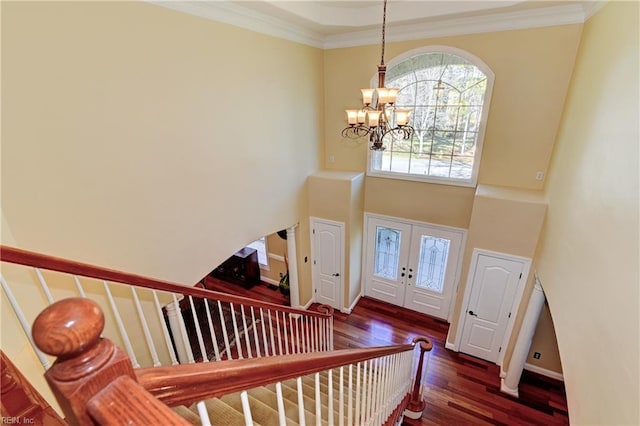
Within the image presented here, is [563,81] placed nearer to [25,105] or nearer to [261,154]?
[261,154]

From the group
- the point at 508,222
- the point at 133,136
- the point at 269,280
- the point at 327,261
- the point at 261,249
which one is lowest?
the point at 269,280

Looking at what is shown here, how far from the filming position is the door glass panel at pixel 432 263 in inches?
216

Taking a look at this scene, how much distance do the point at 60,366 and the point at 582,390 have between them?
3.15m

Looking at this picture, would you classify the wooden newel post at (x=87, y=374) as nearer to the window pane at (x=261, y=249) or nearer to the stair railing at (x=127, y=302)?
the stair railing at (x=127, y=302)

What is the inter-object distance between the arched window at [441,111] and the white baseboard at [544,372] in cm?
319

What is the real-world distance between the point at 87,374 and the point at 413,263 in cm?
582

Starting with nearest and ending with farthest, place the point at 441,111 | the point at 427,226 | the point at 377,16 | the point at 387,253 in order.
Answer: the point at 377,16 → the point at 441,111 → the point at 427,226 → the point at 387,253

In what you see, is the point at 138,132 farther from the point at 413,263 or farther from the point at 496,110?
the point at 413,263

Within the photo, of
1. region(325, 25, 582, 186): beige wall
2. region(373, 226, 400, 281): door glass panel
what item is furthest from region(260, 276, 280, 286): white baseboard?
region(325, 25, 582, 186): beige wall

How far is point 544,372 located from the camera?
4812 millimetres

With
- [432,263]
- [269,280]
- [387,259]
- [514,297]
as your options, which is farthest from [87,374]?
[269,280]

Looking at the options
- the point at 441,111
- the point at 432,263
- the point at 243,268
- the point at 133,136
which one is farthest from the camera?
the point at 243,268

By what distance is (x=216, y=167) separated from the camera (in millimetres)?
3516

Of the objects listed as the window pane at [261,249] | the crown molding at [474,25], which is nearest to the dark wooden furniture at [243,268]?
the window pane at [261,249]
